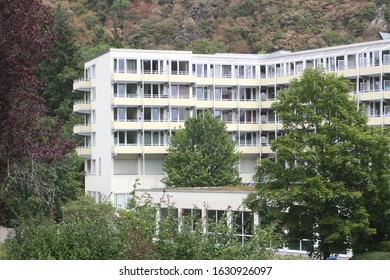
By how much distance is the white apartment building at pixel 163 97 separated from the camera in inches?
2921

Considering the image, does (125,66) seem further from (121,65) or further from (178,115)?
(178,115)

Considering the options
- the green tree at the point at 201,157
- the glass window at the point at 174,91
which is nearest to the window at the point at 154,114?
the glass window at the point at 174,91

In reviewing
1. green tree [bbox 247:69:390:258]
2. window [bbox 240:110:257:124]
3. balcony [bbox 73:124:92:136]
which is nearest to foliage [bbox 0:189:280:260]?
green tree [bbox 247:69:390:258]

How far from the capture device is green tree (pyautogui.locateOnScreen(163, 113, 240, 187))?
65875 mm

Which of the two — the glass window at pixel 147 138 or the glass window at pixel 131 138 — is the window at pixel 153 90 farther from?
the glass window at pixel 131 138

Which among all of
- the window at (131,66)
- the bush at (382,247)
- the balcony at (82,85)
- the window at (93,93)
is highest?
the window at (131,66)

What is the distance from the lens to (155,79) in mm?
76188

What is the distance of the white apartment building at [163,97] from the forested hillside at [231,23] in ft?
98.7

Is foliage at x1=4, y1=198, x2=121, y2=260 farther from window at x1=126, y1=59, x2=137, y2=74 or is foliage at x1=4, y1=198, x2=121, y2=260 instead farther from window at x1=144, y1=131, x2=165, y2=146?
window at x1=126, y1=59, x2=137, y2=74

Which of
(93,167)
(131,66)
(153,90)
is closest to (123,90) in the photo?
(131,66)

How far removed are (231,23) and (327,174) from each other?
99.7 m

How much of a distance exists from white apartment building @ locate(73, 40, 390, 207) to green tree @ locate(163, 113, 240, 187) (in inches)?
279
